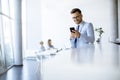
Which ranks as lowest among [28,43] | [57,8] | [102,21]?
[28,43]

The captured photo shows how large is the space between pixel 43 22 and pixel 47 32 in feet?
1.83

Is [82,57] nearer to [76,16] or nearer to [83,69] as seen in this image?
[83,69]

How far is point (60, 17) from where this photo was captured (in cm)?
1085

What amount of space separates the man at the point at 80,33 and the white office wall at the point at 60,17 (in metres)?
8.80

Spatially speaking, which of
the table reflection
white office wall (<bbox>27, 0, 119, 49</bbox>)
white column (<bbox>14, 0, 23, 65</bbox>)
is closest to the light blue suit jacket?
the table reflection

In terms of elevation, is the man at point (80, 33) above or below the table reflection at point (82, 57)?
above

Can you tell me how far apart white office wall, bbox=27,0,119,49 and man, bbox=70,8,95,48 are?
8795 mm

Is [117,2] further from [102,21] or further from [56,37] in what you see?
[56,37]

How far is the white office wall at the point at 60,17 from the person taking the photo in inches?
419

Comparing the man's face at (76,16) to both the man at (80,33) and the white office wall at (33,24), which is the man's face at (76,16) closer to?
the man at (80,33)

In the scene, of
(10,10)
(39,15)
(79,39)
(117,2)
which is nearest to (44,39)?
(39,15)

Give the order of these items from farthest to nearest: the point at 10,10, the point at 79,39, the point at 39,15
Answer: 1. the point at 39,15
2. the point at 10,10
3. the point at 79,39

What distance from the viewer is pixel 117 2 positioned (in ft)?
34.6

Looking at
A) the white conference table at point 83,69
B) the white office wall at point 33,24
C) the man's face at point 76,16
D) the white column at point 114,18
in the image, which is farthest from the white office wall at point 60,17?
the white conference table at point 83,69
